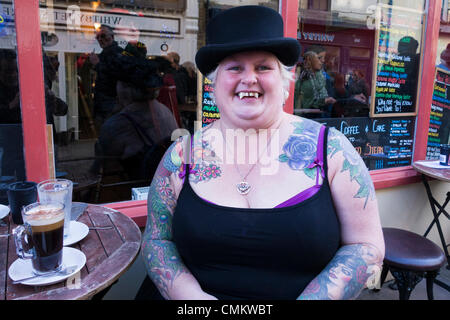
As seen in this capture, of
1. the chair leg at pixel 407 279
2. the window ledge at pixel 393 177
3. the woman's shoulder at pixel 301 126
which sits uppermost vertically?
the woman's shoulder at pixel 301 126

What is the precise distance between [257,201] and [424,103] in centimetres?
271

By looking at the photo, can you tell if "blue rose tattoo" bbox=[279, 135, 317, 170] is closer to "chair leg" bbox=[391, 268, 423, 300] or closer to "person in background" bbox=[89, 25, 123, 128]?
"chair leg" bbox=[391, 268, 423, 300]

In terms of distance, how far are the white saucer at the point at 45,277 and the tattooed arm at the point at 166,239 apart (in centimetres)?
28

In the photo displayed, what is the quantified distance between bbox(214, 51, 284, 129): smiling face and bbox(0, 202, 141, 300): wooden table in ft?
2.21

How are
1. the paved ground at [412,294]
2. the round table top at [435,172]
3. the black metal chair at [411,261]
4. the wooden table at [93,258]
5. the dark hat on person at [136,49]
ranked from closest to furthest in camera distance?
the wooden table at [93,258]
the black metal chair at [411,261]
the round table top at [435,172]
the paved ground at [412,294]
the dark hat on person at [136,49]

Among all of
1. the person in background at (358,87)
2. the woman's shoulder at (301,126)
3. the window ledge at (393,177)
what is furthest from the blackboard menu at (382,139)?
the woman's shoulder at (301,126)

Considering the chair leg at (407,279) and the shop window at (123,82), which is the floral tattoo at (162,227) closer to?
the shop window at (123,82)

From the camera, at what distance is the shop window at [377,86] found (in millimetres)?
3246

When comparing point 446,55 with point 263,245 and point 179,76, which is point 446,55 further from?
point 263,245

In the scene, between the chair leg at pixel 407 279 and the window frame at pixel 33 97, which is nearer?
the window frame at pixel 33 97

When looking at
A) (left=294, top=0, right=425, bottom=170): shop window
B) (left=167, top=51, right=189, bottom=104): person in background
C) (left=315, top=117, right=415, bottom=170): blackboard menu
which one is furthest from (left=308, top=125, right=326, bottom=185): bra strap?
(left=167, top=51, right=189, bottom=104): person in background

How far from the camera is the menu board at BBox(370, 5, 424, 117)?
3258mm

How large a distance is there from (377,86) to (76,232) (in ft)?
9.45
